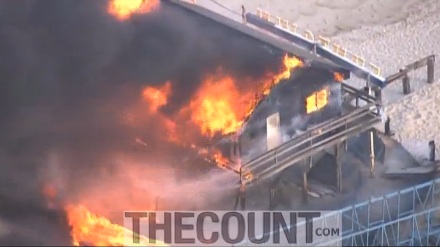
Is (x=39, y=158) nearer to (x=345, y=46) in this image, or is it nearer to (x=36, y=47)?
(x=36, y=47)

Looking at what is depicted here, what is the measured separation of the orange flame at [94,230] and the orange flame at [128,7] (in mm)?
946

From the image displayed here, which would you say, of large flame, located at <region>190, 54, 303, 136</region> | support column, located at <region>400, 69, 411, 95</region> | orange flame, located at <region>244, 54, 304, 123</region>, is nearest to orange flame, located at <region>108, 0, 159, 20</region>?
large flame, located at <region>190, 54, 303, 136</region>

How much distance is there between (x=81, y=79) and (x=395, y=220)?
1118mm

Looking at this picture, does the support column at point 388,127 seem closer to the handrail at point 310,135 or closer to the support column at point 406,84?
the handrail at point 310,135

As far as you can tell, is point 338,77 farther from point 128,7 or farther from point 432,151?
point 128,7

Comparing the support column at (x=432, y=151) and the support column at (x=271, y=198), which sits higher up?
the support column at (x=432, y=151)

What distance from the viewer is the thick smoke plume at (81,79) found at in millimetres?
2256

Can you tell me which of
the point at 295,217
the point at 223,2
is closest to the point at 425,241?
the point at 295,217

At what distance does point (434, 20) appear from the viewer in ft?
10.0

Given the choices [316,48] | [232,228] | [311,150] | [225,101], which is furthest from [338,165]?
[316,48]

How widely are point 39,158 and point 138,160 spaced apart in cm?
29

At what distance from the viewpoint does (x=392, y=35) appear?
118 inches

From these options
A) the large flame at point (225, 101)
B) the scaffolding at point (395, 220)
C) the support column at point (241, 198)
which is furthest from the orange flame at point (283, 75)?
the scaffolding at point (395, 220)

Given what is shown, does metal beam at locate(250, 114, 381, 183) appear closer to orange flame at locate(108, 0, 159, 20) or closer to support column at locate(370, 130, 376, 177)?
support column at locate(370, 130, 376, 177)
